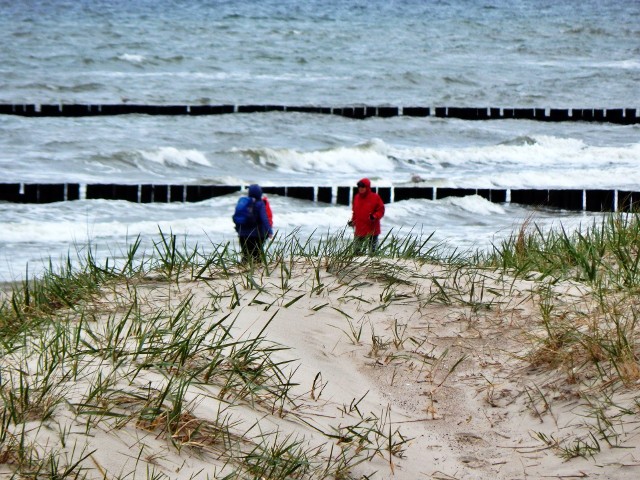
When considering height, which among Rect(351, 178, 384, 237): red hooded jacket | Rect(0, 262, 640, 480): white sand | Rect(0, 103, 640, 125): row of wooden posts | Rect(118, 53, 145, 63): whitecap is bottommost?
Rect(0, 262, 640, 480): white sand

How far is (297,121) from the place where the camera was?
25.9 metres

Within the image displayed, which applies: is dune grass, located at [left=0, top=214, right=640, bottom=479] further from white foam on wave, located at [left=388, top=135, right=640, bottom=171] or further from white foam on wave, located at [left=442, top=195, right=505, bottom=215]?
white foam on wave, located at [left=388, top=135, right=640, bottom=171]

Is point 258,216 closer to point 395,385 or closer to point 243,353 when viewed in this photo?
point 395,385

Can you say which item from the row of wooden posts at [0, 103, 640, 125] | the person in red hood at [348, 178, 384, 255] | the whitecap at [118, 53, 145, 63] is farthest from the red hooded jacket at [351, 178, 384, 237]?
the whitecap at [118, 53, 145, 63]

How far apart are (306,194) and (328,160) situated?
15.1 feet

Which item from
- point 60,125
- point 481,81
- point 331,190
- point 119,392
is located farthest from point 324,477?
point 481,81

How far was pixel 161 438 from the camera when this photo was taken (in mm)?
3676

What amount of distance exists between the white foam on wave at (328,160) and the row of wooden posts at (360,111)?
18.1 ft

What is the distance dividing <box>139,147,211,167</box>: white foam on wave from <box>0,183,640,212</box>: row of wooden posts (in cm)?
322

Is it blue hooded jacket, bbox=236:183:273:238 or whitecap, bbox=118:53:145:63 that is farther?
whitecap, bbox=118:53:145:63

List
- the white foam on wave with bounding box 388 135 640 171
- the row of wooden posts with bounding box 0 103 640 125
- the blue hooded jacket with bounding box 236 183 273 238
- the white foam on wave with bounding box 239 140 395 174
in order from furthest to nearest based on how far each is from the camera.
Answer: the row of wooden posts with bounding box 0 103 640 125 → the white foam on wave with bounding box 388 135 640 171 → the white foam on wave with bounding box 239 140 395 174 → the blue hooded jacket with bounding box 236 183 273 238

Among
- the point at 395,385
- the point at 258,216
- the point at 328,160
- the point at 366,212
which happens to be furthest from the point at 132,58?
the point at 395,385

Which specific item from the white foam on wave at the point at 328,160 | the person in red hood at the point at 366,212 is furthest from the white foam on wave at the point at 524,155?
the person in red hood at the point at 366,212

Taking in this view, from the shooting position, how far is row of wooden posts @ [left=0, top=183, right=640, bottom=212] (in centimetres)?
1569
